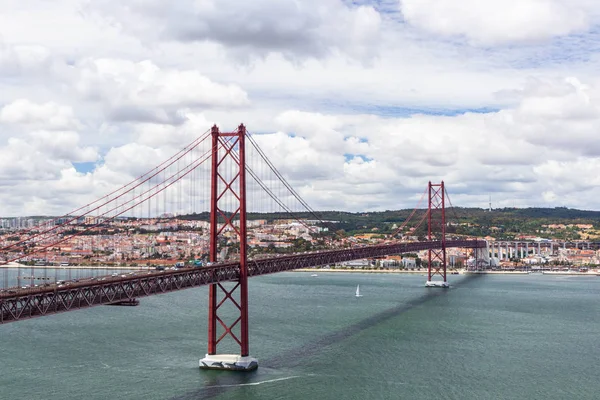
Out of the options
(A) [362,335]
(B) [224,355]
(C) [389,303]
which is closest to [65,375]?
(B) [224,355]

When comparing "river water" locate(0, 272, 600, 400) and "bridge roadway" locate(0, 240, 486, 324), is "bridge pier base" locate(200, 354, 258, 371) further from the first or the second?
"bridge roadway" locate(0, 240, 486, 324)

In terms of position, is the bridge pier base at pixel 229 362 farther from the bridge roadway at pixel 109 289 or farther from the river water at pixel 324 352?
the bridge roadway at pixel 109 289

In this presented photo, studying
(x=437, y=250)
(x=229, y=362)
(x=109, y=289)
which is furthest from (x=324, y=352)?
(x=437, y=250)

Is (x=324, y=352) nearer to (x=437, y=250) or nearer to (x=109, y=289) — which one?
(x=109, y=289)

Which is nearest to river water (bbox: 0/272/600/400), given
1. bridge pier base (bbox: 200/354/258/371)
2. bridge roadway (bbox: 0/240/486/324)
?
bridge pier base (bbox: 200/354/258/371)

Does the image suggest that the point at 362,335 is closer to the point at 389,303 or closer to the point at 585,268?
the point at 389,303

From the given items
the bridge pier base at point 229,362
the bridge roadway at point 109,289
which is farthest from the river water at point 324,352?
the bridge roadway at point 109,289
